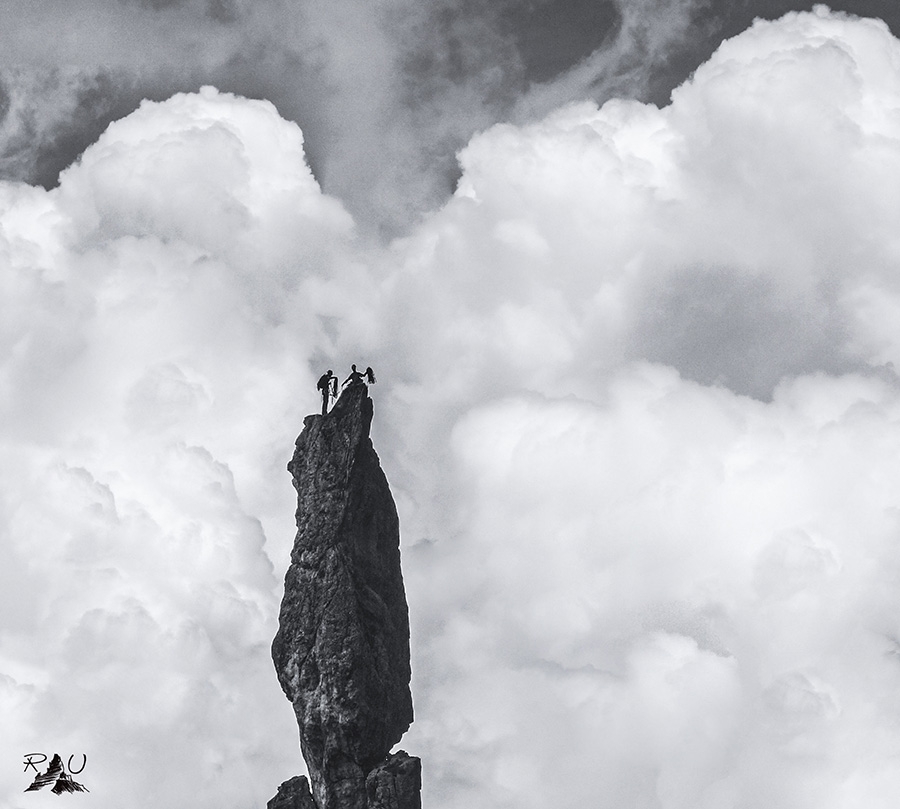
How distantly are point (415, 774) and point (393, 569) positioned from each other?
17.2 meters

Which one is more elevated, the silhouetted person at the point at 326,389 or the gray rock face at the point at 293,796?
the silhouetted person at the point at 326,389

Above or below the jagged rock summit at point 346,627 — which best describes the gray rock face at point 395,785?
below

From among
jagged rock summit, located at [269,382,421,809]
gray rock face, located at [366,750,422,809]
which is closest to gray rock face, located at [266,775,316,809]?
jagged rock summit, located at [269,382,421,809]

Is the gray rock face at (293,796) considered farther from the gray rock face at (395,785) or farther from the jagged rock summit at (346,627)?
the gray rock face at (395,785)

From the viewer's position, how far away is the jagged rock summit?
8856 centimetres

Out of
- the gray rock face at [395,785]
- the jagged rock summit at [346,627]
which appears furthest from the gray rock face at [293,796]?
the gray rock face at [395,785]

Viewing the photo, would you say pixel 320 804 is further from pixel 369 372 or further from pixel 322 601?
pixel 369 372

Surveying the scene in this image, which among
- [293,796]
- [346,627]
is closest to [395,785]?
[293,796]

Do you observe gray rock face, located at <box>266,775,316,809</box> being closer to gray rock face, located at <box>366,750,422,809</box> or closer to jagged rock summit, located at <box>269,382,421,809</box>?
jagged rock summit, located at <box>269,382,421,809</box>

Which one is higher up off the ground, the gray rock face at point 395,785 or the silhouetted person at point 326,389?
the silhouetted person at point 326,389

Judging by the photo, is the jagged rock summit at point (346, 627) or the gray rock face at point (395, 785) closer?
the gray rock face at point (395, 785)

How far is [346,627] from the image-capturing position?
90.1 m

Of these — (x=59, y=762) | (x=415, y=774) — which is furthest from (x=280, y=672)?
(x=59, y=762)

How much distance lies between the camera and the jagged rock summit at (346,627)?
88.6 metres
